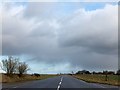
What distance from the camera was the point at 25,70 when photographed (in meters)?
78.6

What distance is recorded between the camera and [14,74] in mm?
73938

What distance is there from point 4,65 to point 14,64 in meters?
2.56

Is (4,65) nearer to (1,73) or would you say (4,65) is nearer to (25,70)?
(1,73)

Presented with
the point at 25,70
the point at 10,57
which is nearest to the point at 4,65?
the point at 10,57

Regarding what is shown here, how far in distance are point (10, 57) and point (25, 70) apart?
26.5ft

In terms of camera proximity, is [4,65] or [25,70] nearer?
[4,65]

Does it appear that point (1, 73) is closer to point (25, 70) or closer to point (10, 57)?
point (10, 57)

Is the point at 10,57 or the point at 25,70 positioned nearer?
the point at 10,57

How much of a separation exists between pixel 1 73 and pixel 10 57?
4.84 m

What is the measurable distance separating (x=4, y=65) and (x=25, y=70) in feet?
29.7

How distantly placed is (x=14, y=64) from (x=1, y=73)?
4.80 m

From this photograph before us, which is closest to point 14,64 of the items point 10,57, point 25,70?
point 10,57

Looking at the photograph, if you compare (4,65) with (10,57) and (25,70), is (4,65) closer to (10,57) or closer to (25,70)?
(10,57)

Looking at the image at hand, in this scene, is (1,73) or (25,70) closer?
(1,73)
